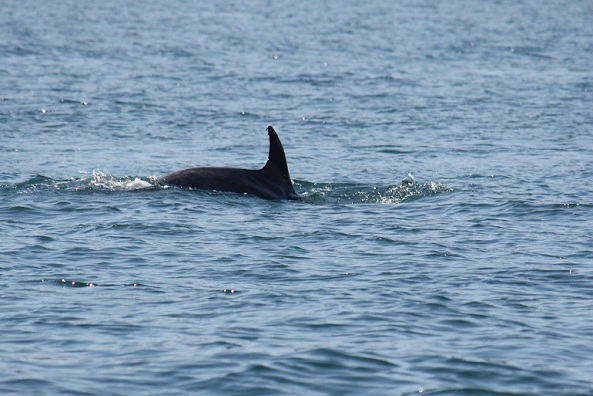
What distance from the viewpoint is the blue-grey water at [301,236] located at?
10281mm

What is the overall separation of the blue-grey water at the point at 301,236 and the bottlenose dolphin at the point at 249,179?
0.26 m

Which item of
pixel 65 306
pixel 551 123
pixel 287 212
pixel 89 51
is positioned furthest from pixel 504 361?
pixel 89 51

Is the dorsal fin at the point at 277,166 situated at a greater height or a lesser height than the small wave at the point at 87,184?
greater

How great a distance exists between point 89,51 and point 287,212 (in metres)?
29.6

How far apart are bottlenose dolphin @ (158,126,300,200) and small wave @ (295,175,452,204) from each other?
0.56 meters

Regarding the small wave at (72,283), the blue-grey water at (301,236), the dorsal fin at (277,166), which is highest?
the dorsal fin at (277,166)

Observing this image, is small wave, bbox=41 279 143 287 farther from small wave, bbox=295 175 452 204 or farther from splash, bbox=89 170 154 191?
small wave, bbox=295 175 452 204

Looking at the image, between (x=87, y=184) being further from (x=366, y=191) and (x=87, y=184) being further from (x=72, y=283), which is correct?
(x=72, y=283)

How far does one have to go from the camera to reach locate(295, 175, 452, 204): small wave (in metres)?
19.0

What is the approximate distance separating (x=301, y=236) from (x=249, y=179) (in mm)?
3271

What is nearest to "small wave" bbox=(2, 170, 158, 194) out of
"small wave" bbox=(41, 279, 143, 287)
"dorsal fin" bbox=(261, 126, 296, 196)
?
"dorsal fin" bbox=(261, 126, 296, 196)

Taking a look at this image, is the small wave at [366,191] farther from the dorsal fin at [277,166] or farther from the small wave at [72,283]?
the small wave at [72,283]

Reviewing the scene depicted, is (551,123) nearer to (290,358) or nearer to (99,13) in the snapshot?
(290,358)

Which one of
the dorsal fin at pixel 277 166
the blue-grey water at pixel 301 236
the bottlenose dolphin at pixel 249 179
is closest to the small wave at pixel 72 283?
the blue-grey water at pixel 301 236
